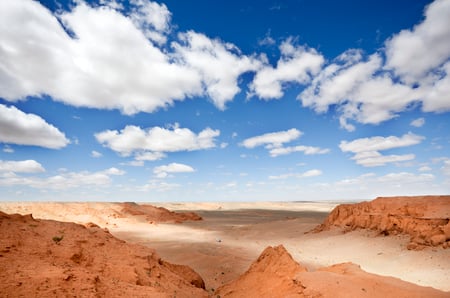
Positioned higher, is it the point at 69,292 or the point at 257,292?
the point at 69,292

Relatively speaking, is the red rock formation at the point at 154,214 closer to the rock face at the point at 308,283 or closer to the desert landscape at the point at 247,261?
the desert landscape at the point at 247,261

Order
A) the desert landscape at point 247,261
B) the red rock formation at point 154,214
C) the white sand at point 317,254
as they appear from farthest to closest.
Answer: the red rock formation at point 154,214 → the white sand at point 317,254 → the desert landscape at point 247,261

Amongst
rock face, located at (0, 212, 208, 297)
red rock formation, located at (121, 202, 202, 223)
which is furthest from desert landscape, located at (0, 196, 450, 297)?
red rock formation, located at (121, 202, 202, 223)

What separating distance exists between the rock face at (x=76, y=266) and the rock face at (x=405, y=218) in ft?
29.5

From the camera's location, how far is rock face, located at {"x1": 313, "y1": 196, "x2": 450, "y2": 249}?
38.5 feet

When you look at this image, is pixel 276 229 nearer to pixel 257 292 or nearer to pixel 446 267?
pixel 446 267

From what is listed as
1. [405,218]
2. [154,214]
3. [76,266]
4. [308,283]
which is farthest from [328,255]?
[154,214]

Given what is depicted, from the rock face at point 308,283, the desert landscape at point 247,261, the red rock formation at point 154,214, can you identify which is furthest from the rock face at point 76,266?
the red rock formation at point 154,214

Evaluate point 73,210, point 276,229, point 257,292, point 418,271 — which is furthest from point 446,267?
point 73,210

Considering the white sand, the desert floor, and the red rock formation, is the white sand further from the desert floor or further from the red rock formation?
the red rock formation

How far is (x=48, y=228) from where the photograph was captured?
7234 millimetres

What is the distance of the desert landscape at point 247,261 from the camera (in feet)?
17.2

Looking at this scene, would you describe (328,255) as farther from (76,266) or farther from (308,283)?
(76,266)

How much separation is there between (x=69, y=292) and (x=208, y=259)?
7811 mm
